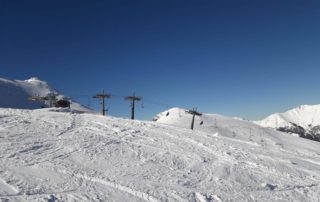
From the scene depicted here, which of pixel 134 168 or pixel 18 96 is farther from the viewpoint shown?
pixel 18 96

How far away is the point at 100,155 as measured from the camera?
46.9 feet

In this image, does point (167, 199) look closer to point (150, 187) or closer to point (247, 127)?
point (150, 187)

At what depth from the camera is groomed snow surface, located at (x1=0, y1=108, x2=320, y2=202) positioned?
9.84 m

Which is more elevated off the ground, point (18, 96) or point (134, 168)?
point (18, 96)

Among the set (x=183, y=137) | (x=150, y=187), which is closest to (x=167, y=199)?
(x=150, y=187)

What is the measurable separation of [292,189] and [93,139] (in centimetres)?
1030

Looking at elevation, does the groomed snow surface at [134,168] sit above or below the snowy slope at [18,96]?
below

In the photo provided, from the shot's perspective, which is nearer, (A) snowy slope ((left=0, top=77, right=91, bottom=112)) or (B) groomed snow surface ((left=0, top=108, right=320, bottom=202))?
(B) groomed snow surface ((left=0, top=108, right=320, bottom=202))

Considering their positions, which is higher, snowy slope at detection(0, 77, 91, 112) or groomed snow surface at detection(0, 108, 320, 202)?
snowy slope at detection(0, 77, 91, 112)

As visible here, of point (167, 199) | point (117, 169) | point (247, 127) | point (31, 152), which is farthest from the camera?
point (247, 127)

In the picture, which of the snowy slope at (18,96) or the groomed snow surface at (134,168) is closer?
the groomed snow surface at (134,168)

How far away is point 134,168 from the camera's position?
42.0 feet

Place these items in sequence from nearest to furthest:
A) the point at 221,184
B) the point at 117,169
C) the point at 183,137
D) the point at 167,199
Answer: the point at 167,199, the point at 221,184, the point at 117,169, the point at 183,137

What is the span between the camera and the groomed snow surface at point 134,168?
984cm
